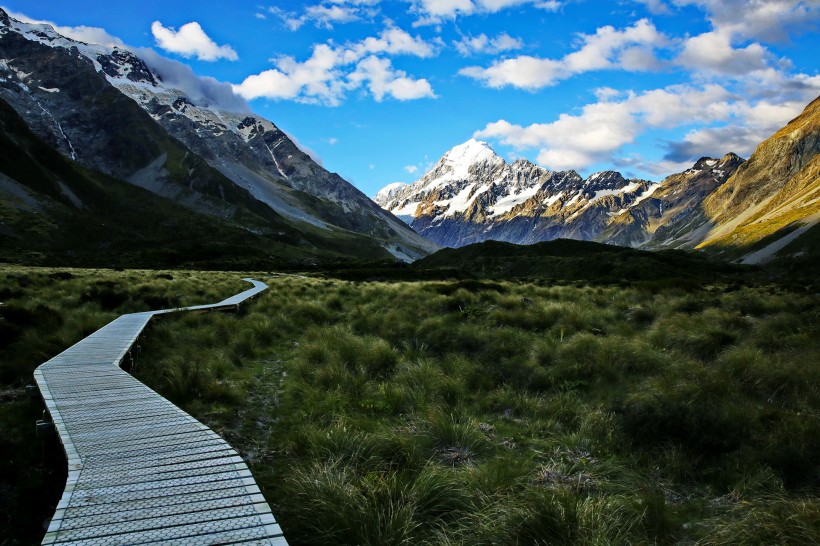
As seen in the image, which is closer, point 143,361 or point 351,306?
point 143,361

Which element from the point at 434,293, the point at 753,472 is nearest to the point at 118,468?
the point at 753,472


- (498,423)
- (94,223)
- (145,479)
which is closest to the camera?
(145,479)

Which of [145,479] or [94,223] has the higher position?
[94,223]

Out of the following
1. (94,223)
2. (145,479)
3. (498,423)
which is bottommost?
(498,423)

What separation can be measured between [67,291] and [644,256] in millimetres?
85171

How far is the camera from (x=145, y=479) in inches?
193

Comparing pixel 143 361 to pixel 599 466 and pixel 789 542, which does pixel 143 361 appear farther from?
pixel 789 542

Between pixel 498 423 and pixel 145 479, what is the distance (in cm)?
561

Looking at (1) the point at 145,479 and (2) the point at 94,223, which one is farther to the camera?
(2) the point at 94,223

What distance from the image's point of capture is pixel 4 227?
10338 cm

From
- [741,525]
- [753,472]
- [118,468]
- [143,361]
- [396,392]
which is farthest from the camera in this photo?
[143,361]

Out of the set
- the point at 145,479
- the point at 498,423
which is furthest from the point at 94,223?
the point at 145,479

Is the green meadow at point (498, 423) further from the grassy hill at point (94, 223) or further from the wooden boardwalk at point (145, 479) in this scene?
the grassy hill at point (94, 223)

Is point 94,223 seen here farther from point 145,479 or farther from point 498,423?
point 145,479
